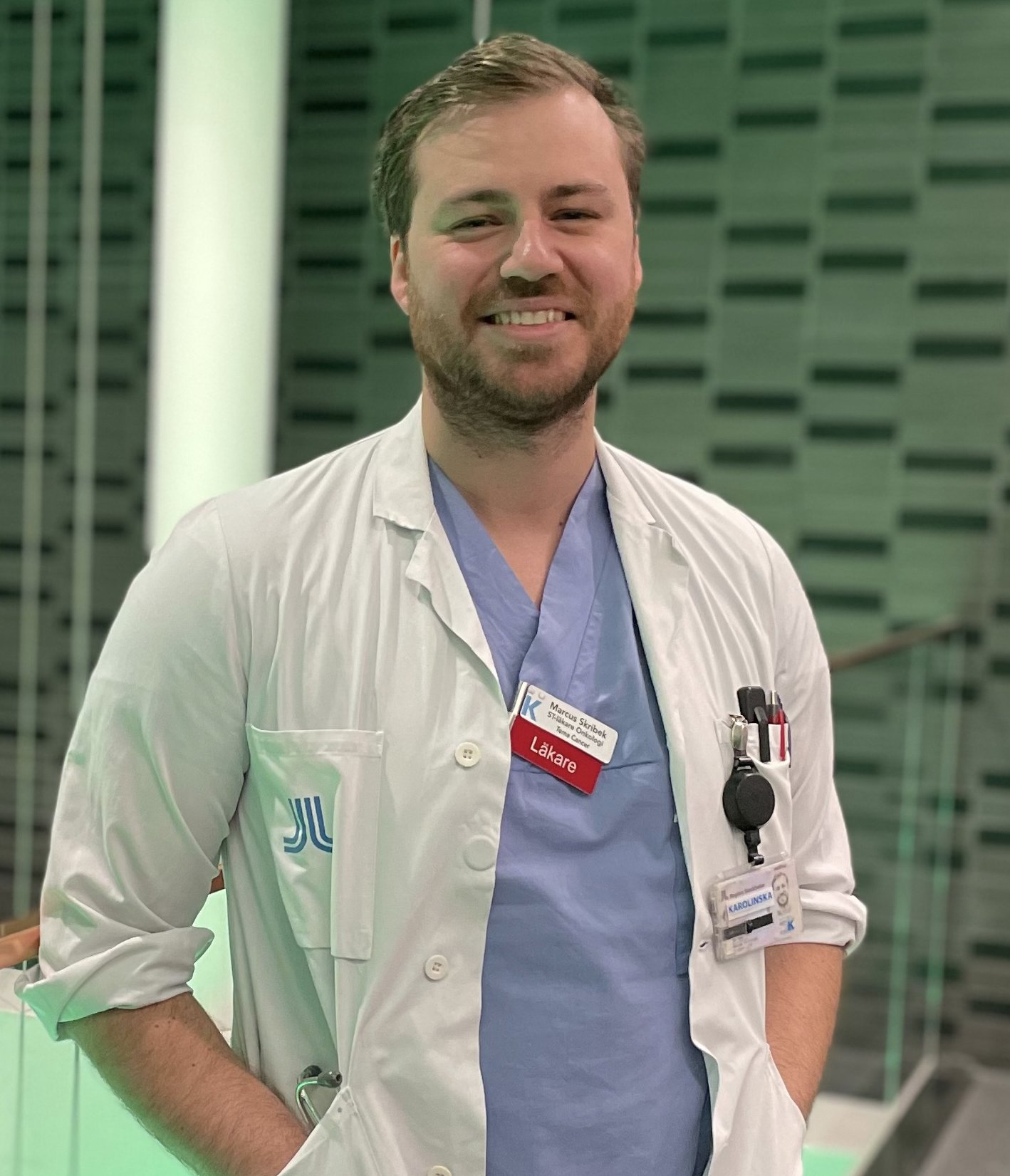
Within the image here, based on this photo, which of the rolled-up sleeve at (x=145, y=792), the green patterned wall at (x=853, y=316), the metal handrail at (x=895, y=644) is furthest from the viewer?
the green patterned wall at (x=853, y=316)

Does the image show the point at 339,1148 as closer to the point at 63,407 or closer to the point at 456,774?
the point at 456,774

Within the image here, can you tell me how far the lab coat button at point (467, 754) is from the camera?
1.14 metres

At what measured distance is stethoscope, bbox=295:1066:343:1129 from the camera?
1129 millimetres

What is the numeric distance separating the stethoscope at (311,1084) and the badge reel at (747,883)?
13.3 inches

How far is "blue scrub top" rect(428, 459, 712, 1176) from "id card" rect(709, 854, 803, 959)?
0.03 meters

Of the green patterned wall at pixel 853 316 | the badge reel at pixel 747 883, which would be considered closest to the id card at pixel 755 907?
the badge reel at pixel 747 883

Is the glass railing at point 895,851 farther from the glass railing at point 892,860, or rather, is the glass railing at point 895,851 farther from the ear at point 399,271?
the ear at point 399,271

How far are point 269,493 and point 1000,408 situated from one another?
9.53 feet

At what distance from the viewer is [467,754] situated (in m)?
1.14

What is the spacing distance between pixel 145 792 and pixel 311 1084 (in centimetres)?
27

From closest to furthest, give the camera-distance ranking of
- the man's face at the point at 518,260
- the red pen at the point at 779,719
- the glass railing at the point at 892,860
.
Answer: the man's face at the point at 518,260, the red pen at the point at 779,719, the glass railing at the point at 892,860

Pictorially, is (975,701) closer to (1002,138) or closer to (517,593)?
(1002,138)

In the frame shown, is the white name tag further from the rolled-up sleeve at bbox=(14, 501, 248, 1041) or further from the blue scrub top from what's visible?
the rolled-up sleeve at bbox=(14, 501, 248, 1041)

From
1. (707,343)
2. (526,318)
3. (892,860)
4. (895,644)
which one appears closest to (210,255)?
(707,343)
